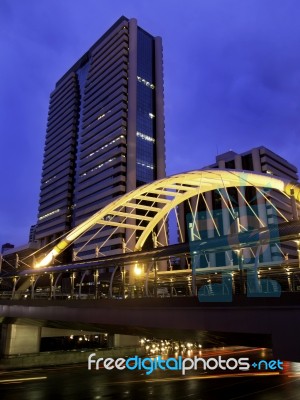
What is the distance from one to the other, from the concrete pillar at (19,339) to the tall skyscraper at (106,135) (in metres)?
71.8

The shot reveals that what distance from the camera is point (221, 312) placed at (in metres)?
10.2

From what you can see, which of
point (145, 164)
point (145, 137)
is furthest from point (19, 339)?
point (145, 137)

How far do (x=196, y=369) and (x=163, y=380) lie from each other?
7.64 m

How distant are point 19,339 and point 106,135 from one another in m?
102

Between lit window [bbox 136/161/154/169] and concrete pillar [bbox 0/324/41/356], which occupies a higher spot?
lit window [bbox 136/161/154/169]

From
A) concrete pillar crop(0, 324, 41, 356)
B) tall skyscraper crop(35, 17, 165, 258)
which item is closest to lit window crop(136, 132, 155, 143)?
tall skyscraper crop(35, 17, 165, 258)

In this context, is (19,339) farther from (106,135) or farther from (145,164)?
(106,135)

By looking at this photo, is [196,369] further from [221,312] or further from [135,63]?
[135,63]

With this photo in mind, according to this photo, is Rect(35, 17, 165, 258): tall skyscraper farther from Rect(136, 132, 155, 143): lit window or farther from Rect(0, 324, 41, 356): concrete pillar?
Rect(0, 324, 41, 356): concrete pillar

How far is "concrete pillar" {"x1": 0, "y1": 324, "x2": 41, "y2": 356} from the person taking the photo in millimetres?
30125

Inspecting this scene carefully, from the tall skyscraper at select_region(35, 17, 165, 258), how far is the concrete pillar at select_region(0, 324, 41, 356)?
71.8 meters

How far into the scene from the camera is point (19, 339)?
30.8 meters

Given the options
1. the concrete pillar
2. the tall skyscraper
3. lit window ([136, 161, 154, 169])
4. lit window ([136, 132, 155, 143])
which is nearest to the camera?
the concrete pillar

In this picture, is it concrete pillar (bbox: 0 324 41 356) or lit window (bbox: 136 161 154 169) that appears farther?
lit window (bbox: 136 161 154 169)
